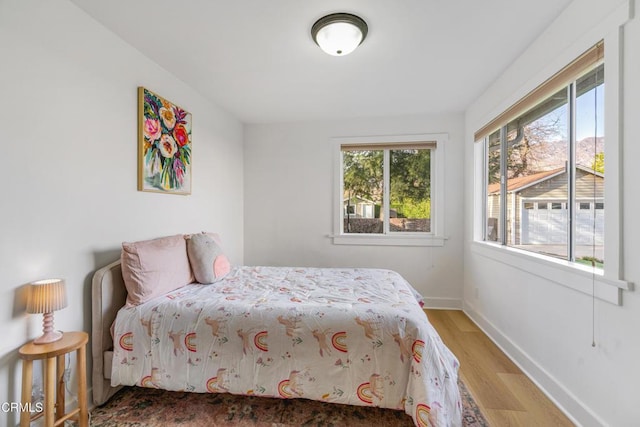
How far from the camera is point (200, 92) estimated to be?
2.79 m

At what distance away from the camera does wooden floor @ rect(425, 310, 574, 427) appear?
1.61 m

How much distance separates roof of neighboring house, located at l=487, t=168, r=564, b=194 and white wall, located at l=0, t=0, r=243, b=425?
9.92 ft

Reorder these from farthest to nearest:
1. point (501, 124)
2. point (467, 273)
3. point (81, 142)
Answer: point (467, 273), point (501, 124), point (81, 142)

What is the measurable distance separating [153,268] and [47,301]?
553mm

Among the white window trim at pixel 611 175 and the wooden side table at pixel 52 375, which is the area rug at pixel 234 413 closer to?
the wooden side table at pixel 52 375

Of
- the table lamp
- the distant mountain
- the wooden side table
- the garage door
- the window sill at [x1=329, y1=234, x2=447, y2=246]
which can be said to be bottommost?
the wooden side table

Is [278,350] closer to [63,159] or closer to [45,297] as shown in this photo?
[45,297]

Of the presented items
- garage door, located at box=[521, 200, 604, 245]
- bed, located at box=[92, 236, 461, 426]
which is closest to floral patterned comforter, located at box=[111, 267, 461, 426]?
bed, located at box=[92, 236, 461, 426]

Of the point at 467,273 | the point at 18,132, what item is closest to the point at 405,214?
the point at 467,273

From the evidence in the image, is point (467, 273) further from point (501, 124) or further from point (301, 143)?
point (301, 143)

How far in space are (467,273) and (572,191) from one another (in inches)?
66.6

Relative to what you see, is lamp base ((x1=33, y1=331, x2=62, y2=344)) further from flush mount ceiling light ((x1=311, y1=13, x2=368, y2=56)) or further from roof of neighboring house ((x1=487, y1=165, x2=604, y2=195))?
roof of neighboring house ((x1=487, y1=165, x2=604, y2=195))

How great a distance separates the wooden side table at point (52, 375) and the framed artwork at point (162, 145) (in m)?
1.10

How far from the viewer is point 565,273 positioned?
5.46ft
